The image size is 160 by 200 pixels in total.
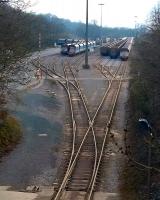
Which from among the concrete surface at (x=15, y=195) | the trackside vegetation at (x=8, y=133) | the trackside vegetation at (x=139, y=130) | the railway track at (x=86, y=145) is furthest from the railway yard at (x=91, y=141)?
the trackside vegetation at (x=8, y=133)

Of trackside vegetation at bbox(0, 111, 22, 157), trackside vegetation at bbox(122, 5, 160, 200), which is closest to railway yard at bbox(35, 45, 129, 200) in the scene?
trackside vegetation at bbox(122, 5, 160, 200)

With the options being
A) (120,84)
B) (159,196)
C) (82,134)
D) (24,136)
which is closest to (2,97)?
(24,136)

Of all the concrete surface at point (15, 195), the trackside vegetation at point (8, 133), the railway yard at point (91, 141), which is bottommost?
the railway yard at point (91, 141)

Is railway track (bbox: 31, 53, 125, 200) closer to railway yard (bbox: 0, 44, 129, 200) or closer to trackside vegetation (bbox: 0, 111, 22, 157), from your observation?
railway yard (bbox: 0, 44, 129, 200)

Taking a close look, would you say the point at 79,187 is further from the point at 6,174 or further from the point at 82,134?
the point at 82,134

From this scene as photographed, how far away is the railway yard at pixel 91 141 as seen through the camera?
49.9 ft

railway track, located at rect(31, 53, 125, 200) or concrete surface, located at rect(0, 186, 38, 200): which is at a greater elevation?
concrete surface, located at rect(0, 186, 38, 200)

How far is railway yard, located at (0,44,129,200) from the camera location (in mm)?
15211

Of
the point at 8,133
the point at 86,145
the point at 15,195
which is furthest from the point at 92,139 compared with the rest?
the point at 15,195

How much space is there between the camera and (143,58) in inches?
944

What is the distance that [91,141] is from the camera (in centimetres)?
2127

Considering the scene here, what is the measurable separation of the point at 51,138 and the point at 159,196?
935 cm

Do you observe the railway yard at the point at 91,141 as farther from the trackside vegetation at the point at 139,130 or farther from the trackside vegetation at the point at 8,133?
the trackside vegetation at the point at 8,133

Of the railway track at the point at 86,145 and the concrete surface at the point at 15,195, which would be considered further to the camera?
the railway track at the point at 86,145
